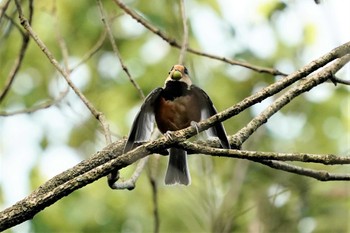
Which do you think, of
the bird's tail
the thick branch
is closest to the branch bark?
the thick branch

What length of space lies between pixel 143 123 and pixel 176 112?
351 millimetres

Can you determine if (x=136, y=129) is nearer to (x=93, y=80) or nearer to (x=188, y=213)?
(x=188, y=213)

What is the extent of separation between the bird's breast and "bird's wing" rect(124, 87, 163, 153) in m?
0.06

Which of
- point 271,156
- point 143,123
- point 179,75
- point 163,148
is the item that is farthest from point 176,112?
point 271,156

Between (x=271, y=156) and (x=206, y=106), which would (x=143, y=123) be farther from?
(x=271, y=156)

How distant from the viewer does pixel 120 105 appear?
22.4ft

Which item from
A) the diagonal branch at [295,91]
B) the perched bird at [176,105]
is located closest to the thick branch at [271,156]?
the diagonal branch at [295,91]

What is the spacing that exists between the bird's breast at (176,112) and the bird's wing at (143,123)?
0.21ft

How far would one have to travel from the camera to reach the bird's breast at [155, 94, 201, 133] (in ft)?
11.3

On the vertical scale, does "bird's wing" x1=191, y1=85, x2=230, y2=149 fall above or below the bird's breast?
below

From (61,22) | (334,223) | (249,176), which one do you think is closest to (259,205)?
(249,176)

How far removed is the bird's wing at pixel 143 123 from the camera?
293 centimetres

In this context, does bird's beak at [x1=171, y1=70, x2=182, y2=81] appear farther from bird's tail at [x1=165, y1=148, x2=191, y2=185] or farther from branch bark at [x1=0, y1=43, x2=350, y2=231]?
branch bark at [x1=0, y1=43, x2=350, y2=231]

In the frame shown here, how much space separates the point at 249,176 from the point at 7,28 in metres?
2.34
